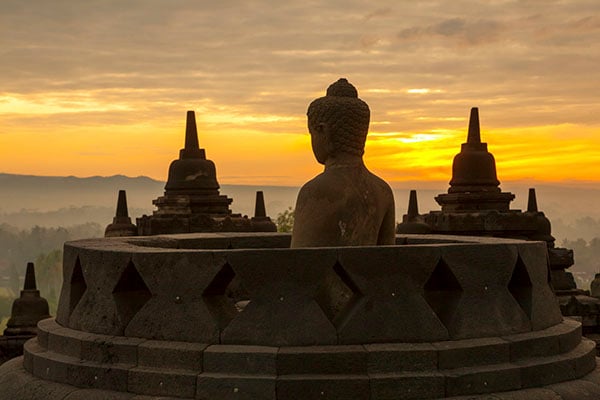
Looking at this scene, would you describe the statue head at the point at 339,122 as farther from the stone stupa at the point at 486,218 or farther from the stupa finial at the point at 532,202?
the stupa finial at the point at 532,202

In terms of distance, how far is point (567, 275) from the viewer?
1784 cm

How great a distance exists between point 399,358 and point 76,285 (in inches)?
103

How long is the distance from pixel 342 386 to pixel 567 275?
13.2 metres

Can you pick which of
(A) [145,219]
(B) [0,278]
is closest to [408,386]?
(A) [145,219]

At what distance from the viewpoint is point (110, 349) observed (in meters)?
6.06

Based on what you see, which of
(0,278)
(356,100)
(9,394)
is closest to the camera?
(9,394)

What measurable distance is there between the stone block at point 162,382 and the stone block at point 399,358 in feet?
3.59

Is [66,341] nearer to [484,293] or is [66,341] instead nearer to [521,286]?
[484,293]

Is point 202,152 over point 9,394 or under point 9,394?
over

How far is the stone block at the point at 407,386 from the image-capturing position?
563 cm

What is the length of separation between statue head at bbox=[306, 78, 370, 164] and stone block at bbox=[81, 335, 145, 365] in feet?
7.50

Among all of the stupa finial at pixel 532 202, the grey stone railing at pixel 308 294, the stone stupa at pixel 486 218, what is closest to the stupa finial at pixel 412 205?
the stone stupa at pixel 486 218

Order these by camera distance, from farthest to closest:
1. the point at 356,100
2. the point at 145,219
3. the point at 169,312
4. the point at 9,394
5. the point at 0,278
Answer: the point at 0,278 → the point at 145,219 → the point at 356,100 → the point at 9,394 → the point at 169,312

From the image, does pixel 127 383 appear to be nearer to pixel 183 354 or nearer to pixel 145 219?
pixel 183 354
